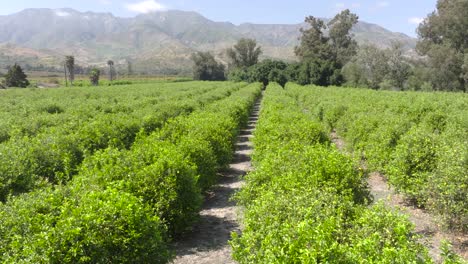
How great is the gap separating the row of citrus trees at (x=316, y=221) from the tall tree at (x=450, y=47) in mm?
51125

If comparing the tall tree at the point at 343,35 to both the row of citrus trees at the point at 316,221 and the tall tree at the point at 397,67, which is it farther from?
the row of citrus trees at the point at 316,221

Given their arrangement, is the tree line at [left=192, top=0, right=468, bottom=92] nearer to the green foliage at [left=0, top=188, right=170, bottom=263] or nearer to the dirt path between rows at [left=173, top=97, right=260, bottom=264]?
the dirt path between rows at [left=173, top=97, right=260, bottom=264]

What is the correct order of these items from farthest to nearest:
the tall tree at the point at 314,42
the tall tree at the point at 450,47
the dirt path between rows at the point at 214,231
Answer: the tall tree at the point at 314,42
the tall tree at the point at 450,47
the dirt path between rows at the point at 214,231

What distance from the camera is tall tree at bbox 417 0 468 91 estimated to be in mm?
51875

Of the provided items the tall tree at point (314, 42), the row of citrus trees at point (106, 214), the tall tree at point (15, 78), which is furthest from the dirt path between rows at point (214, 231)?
the tall tree at point (15, 78)

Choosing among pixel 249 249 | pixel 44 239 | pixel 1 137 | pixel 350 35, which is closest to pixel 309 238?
pixel 249 249

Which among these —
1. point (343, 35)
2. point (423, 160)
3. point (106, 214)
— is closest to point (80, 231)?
point (106, 214)

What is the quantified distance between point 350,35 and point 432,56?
134ft

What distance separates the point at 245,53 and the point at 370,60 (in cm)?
5407

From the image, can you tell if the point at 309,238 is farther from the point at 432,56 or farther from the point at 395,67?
the point at 395,67

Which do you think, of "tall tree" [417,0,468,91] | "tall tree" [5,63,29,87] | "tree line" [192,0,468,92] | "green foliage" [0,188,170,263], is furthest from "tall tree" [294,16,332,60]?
"green foliage" [0,188,170,263]

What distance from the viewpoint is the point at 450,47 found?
2130 inches

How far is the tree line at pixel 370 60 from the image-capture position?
53281 millimetres

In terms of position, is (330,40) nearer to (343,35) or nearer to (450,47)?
(343,35)
